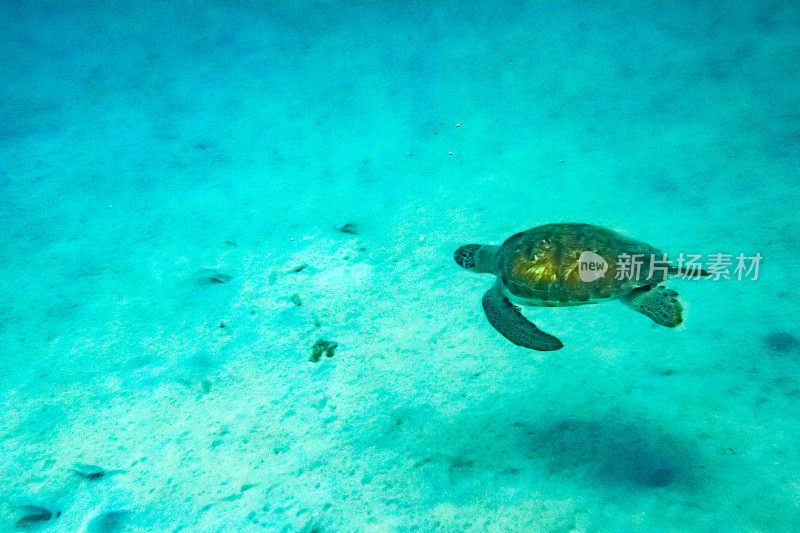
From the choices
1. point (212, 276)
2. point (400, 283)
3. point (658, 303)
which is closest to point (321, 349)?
point (400, 283)

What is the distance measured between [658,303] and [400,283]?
5.79 feet

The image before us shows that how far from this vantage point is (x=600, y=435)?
6.41 ft

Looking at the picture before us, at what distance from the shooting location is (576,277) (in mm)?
2465

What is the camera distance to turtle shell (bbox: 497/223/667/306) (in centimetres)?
245

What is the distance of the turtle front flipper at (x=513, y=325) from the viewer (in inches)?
90.7

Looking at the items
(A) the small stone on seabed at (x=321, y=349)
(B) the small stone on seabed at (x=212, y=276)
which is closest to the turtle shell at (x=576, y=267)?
(A) the small stone on seabed at (x=321, y=349)

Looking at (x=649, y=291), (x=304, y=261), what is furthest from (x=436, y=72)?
(x=649, y=291)

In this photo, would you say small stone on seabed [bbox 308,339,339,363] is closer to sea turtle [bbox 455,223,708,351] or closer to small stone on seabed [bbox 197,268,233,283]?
sea turtle [bbox 455,223,708,351]

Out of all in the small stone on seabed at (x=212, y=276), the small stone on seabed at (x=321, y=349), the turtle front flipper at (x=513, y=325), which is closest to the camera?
the turtle front flipper at (x=513, y=325)

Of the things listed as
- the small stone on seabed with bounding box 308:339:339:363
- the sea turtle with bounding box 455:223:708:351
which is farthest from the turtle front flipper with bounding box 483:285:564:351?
the small stone on seabed with bounding box 308:339:339:363

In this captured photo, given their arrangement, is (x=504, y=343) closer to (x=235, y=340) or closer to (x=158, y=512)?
(x=235, y=340)

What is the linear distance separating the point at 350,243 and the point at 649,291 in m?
2.40

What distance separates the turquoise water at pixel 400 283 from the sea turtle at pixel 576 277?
0.17m

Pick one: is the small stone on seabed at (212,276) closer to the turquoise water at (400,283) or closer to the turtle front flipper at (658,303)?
the turquoise water at (400,283)
